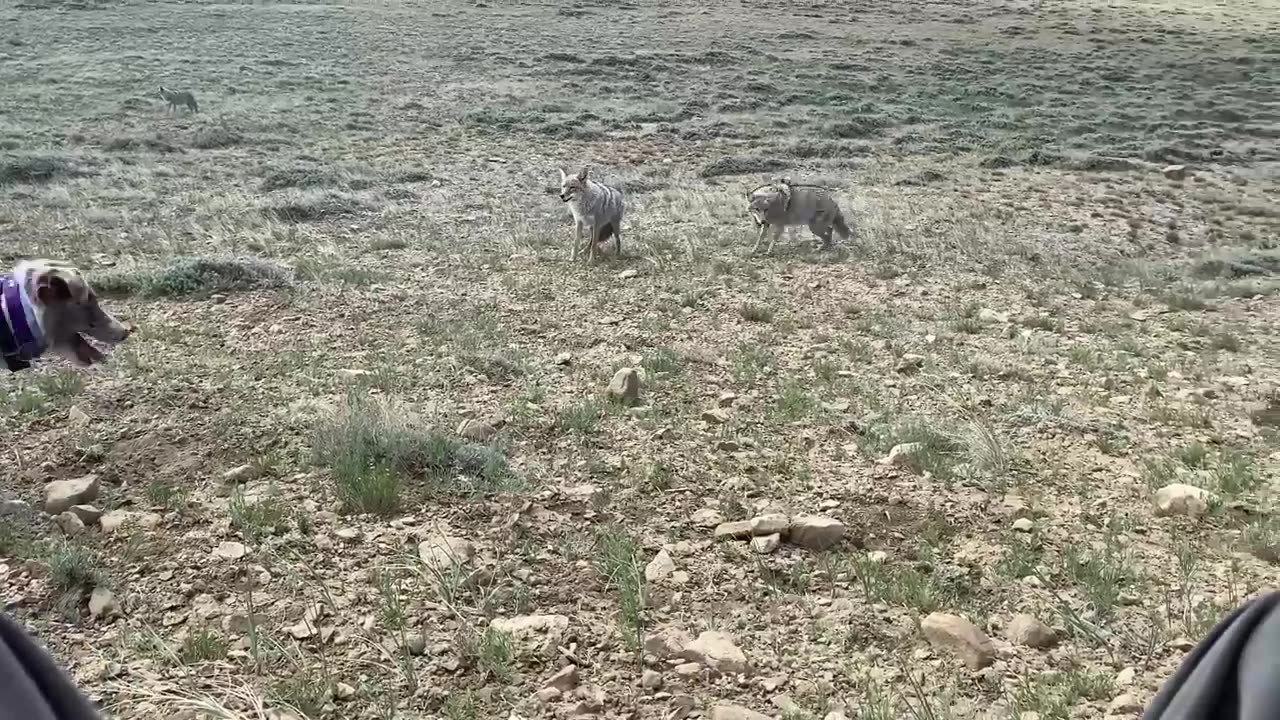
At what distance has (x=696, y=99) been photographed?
23.9 meters

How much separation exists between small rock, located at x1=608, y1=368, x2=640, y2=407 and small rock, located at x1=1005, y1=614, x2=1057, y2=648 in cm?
308

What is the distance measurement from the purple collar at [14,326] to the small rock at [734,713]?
4395mm

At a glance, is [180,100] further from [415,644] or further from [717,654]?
[717,654]

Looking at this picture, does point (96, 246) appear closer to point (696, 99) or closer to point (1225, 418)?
point (1225, 418)

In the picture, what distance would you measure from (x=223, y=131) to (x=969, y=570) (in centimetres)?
1790

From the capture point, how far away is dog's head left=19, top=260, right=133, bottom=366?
5.25 metres

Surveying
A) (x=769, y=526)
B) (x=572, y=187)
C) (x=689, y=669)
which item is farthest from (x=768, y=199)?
(x=689, y=669)

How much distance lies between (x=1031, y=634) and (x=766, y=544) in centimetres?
128

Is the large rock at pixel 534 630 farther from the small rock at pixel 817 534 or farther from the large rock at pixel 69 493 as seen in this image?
the large rock at pixel 69 493

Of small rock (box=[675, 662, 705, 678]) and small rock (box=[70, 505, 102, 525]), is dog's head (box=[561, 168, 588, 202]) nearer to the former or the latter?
small rock (box=[70, 505, 102, 525])

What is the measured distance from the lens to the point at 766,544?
4500 mm

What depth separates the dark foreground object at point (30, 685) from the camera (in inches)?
44.2

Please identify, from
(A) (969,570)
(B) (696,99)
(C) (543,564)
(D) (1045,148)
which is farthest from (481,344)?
(B) (696,99)

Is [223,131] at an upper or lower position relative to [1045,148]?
upper
